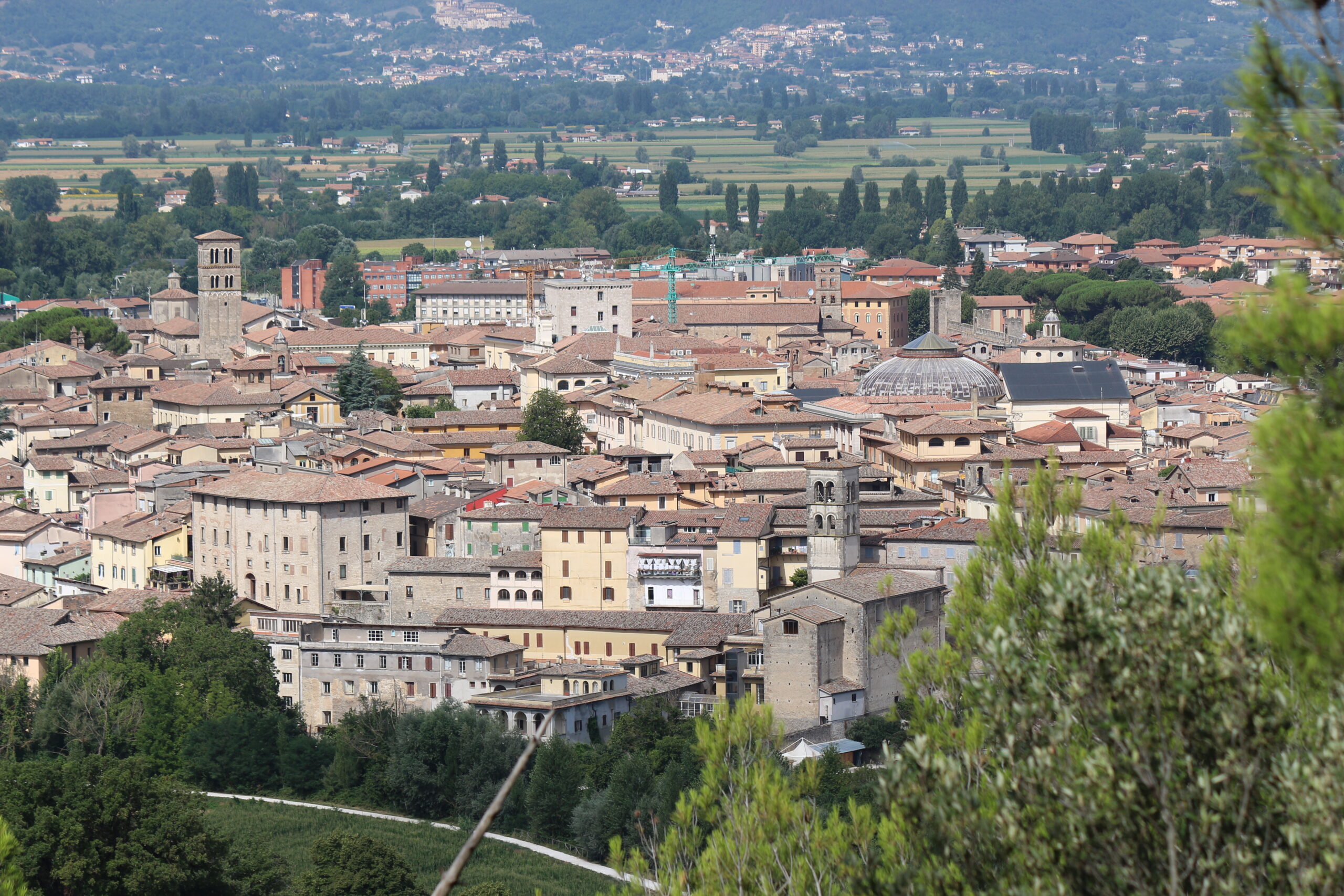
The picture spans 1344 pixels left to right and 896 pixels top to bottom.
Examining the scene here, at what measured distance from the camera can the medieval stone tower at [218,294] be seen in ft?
186

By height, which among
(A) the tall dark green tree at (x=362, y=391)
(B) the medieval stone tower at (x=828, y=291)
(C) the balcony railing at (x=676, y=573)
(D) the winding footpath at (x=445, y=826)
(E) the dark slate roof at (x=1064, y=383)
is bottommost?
(D) the winding footpath at (x=445, y=826)

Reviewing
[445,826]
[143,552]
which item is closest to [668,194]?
[143,552]

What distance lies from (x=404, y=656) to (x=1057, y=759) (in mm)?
20693

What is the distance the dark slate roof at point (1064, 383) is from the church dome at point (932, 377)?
45 cm

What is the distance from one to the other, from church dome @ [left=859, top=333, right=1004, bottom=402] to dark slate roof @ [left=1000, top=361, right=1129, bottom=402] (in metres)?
0.45

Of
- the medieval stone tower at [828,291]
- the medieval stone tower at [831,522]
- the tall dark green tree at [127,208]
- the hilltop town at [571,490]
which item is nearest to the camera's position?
the hilltop town at [571,490]

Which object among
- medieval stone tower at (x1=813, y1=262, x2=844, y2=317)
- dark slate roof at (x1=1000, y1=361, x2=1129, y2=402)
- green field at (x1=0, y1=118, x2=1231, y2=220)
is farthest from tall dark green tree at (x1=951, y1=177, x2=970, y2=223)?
dark slate roof at (x1=1000, y1=361, x2=1129, y2=402)

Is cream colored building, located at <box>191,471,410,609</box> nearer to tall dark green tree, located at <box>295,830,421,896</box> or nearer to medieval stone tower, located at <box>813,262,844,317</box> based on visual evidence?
tall dark green tree, located at <box>295,830,421,896</box>

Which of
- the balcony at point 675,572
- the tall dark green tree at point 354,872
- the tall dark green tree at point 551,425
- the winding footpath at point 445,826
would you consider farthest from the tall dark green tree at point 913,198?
the tall dark green tree at point 354,872

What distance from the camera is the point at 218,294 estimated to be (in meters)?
56.5

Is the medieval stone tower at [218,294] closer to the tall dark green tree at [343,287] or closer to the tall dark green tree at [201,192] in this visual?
the tall dark green tree at [343,287]

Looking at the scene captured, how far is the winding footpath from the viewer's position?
23609 mm

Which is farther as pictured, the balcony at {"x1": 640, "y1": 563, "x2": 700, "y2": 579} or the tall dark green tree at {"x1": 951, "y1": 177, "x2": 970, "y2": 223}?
the tall dark green tree at {"x1": 951, "y1": 177, "x2": 970, "y2": 223}

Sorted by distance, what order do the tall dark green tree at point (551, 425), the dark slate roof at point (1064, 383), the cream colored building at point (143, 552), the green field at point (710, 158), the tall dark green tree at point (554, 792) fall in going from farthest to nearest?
the green field at point (710, 158) < the dark slate roof at point (1064, 383) < the tall dark green tree at point (551, 425) < the cream colored building at point (143, 552) < the tall dark green tree at point (554, 792)
